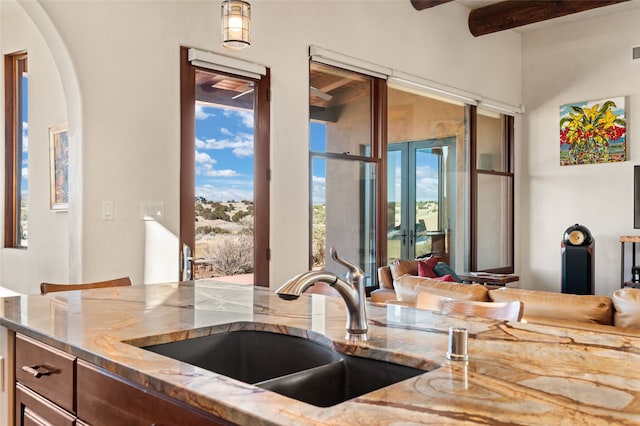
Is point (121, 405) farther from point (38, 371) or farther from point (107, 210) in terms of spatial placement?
point (107, 210)

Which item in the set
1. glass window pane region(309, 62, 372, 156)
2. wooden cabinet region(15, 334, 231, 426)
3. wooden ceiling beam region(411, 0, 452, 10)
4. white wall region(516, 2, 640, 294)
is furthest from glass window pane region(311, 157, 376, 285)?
wooden cabinet region(15, 334, 231, 426)

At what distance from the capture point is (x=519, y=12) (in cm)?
627

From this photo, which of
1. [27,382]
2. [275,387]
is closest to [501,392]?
[275,387]

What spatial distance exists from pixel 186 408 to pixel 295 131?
3765 mm

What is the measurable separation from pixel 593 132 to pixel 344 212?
3747 mm

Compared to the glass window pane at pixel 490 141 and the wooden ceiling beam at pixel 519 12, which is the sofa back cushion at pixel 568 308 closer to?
the wooden ceiling beam at pixel 519 12

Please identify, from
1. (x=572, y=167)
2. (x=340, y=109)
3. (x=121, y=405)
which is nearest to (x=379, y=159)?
(x=340, y=109)

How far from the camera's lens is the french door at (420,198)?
5.78 metres

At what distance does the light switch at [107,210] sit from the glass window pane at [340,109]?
1.93 meters

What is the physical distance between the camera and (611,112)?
6.79m

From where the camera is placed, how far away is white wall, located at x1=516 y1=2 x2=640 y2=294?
22.0ft

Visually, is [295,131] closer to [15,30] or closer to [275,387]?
[15,30]

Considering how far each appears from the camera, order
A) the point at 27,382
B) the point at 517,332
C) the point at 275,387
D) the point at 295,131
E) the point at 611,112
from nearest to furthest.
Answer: the point at 275,387, the point at 517,332, the point at 27,382, the point at 295,131, the point at 611,112

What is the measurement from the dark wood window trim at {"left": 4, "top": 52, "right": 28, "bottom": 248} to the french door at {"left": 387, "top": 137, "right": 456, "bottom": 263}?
347 cm
